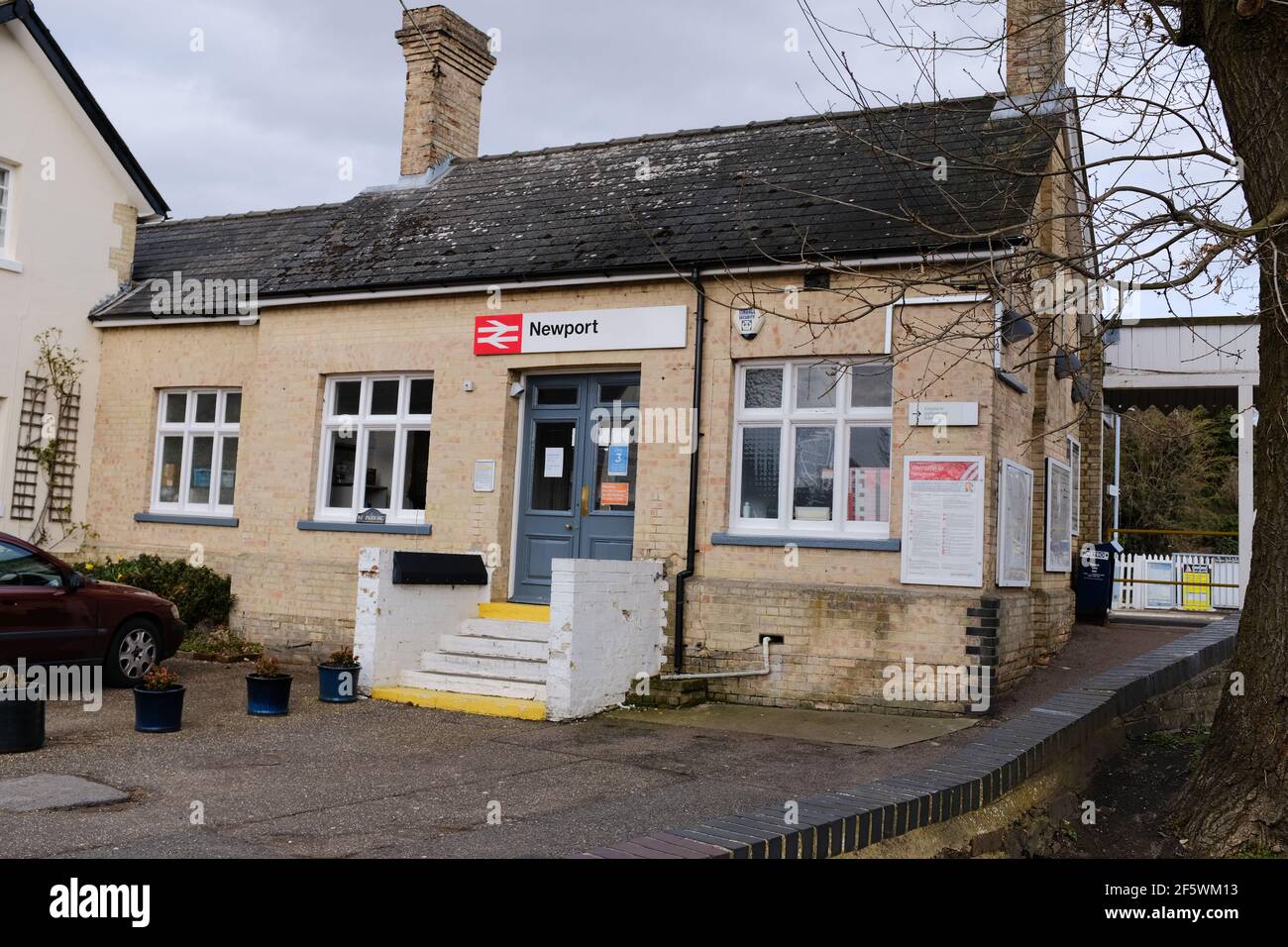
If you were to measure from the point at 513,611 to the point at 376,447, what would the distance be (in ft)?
10.2

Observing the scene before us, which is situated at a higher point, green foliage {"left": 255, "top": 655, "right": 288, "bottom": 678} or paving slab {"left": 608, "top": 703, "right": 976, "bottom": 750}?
green foliage {"left": 255, "top": 655, "right": 288, "bottom": 678}

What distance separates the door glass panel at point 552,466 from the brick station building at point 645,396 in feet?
0.10

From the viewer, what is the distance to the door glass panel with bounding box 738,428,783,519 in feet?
39.6

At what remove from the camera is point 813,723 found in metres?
10.6

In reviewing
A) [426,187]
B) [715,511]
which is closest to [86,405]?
[426,187]

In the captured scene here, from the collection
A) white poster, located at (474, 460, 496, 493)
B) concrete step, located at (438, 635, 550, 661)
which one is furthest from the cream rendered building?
concrete step, located at (438, 635, 550, 661)

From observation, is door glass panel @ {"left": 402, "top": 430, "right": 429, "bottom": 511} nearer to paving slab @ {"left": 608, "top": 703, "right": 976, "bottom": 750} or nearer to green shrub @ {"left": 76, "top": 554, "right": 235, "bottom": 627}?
green shrub @ {"left": 76, "top": 554, "right": 235, "bottom": 627}

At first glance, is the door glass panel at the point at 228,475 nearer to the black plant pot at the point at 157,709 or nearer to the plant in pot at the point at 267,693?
the plant in pot at the point at 267,693

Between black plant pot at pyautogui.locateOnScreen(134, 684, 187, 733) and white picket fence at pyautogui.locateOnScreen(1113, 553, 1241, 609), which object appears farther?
white picket fence at pyautogui.locateOnScreen(1113, 553, 1241, 609)

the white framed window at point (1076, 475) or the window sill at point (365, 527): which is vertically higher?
the white framed window at point (1076, 475)

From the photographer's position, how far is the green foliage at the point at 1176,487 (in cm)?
3819

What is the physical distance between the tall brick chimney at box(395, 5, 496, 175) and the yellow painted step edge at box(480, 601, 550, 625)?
7.26 metres

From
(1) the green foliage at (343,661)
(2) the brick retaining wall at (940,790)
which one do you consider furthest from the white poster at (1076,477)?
(1) the green foliage at (343,661)

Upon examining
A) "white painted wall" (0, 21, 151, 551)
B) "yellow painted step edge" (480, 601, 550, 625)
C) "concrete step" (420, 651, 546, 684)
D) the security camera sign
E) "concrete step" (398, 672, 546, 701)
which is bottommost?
"concrete step" (398, 672, 546, 701)
